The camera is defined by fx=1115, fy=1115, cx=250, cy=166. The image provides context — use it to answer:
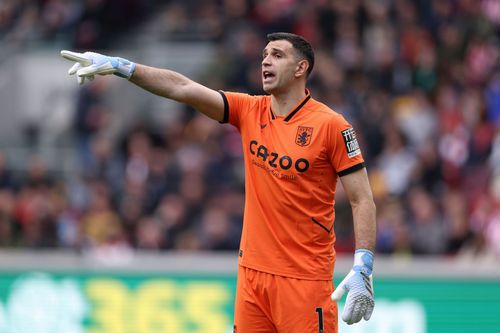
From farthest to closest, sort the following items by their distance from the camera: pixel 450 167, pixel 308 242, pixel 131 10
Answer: pixel 131 10, pixel 450 167, pixel 308 242

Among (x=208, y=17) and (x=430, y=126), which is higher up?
(x=208, y=17)

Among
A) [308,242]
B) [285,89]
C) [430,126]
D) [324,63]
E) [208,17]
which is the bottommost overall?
[308,242]

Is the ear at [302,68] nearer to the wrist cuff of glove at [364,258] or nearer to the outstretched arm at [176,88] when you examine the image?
the outstretched arm at [176,88]

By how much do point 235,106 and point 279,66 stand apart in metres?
0.41

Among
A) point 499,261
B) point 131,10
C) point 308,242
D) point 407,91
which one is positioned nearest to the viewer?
point 308,242

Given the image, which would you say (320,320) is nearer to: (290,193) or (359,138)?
(290,193)

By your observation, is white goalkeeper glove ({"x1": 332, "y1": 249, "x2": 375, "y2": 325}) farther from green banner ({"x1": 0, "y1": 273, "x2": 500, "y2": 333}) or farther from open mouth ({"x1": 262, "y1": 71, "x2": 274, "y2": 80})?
green banner ({"x1": 0, "y1": 273, "x2": 500, "y2": 333})

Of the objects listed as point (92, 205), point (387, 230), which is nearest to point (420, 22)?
point (387, 230)

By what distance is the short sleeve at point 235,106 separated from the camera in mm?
7129

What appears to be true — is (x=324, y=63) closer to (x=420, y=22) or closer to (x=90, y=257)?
(x=420, y=22)

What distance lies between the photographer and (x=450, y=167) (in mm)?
13188

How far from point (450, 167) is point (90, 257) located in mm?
4490

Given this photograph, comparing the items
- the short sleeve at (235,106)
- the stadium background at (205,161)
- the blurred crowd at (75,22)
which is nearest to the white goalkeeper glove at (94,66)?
the short sleeve at (235,106)

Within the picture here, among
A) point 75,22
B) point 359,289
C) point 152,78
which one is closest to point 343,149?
point 359,289
